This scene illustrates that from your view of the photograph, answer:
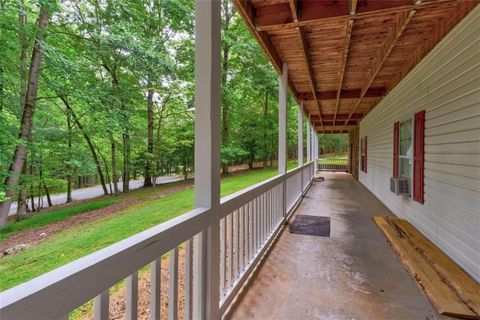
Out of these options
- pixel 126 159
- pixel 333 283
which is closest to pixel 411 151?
pixel 333 283

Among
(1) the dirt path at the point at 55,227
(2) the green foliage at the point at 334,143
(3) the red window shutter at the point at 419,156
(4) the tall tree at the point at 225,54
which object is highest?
(4) the tall tree at the point at 225,54

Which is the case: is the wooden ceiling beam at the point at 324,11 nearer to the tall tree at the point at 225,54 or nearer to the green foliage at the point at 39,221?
the green foliage at the point at 39,221

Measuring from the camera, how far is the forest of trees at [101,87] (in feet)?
18.6

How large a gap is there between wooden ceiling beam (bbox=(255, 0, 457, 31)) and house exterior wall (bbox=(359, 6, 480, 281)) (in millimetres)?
637

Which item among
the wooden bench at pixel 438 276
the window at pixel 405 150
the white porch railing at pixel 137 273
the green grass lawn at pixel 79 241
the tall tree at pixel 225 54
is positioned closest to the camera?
the white porch railing at pixel 137 273

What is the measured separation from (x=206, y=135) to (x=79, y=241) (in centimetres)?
467

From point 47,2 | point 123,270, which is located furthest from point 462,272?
point 47,2

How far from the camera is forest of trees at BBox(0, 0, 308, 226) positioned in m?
5.68

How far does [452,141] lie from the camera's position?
3.07 meters

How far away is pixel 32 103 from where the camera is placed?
235 inches

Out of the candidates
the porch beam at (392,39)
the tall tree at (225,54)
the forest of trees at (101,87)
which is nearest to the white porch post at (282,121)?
the porch beam at (392,39)

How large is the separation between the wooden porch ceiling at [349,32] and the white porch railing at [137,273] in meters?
2.16

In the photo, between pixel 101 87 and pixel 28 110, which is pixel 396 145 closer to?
pixel 101 87

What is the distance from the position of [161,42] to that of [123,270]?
8897 millimetres
